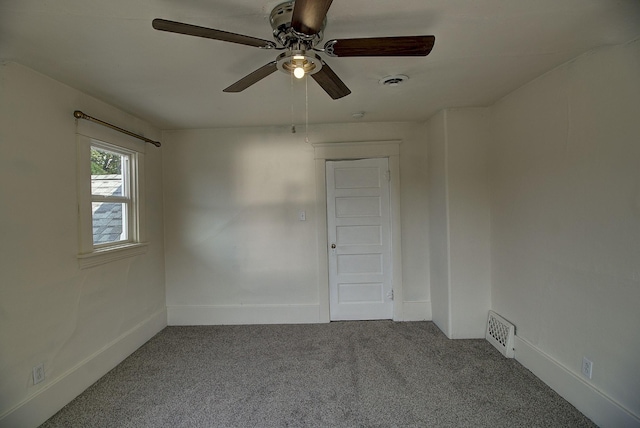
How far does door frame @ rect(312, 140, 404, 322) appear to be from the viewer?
3.37 meters

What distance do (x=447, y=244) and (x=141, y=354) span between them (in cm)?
322

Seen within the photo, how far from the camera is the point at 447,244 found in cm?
294

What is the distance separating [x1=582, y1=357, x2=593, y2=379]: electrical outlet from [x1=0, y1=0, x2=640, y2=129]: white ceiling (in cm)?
196

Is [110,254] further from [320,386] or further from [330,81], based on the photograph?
[330,81]

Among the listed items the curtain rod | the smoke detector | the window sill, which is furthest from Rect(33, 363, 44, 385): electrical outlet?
the smoke detector

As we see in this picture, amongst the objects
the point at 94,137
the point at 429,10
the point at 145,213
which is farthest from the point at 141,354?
the point at 429,10

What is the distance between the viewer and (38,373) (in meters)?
1.91

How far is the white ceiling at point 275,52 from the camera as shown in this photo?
1383mm

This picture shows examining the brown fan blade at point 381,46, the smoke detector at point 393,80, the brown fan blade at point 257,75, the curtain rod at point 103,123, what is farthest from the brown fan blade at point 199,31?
the curtain rod at point 103,123

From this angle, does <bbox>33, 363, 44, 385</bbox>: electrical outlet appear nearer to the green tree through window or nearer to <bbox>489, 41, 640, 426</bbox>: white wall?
the green tree through window

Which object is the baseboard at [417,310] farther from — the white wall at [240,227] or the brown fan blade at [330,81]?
the brown fan blade at [330,81]

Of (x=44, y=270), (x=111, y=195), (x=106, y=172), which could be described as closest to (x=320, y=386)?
(x=44, y=270)

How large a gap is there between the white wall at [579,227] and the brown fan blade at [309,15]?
1782 millimetres

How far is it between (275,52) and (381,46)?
76 cm
